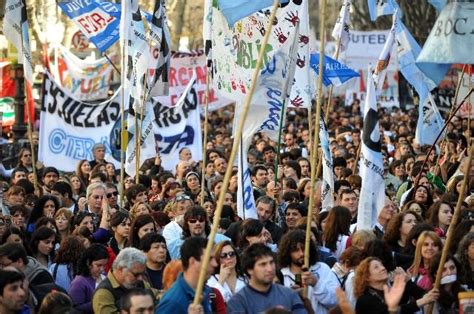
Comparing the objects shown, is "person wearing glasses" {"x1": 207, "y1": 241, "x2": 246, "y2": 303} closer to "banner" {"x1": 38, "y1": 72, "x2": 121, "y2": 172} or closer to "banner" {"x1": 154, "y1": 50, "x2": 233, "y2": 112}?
"banner" {"x1": 38, "y1": 72, "x2": 121, "y2": 172}

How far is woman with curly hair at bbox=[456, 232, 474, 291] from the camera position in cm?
1081

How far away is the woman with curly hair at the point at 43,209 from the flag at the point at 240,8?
2.48 metres

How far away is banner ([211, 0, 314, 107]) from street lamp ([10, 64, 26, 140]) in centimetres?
1358

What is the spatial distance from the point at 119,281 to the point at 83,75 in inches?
667

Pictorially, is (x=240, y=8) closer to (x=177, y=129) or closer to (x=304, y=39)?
(x=304, y=39)

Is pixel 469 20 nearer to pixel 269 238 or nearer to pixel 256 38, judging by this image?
pixel 269 238

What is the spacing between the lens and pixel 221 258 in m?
10.3

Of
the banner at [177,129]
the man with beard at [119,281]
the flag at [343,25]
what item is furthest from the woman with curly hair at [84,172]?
the man with beard at [119,281]

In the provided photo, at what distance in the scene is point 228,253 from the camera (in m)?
10.3

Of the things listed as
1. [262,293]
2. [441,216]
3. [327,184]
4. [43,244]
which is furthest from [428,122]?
[262,293]

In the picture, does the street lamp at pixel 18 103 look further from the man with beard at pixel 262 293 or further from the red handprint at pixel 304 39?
the man with beard at pixel 262 293

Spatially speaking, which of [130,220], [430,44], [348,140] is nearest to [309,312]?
[430,44]

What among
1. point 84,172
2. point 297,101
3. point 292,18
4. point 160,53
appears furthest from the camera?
point 84,172

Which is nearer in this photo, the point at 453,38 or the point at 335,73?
the point at 453,38
